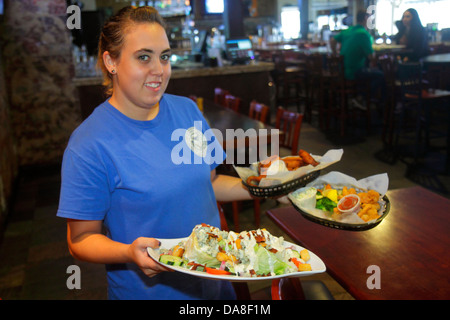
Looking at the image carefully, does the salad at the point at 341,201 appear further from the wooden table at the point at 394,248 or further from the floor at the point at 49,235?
the floor at the point at 49,235

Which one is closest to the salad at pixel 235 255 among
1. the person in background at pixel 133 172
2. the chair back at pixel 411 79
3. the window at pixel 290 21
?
the person in background at pixel 133 172

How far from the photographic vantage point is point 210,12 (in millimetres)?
6691

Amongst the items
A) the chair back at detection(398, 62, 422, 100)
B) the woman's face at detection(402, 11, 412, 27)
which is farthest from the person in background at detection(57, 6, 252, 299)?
the woman's face at detection(402, 11, 412, 27)

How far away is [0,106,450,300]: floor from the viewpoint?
8.89 feet

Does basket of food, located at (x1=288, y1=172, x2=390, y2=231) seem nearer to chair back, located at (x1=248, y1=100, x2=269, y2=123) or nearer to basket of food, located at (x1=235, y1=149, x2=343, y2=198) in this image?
basket of food, located at (x1=235, y1=149, x2=343, y2=198)

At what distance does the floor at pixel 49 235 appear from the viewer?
8.89 feet

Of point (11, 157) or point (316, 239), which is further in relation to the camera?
point (11, 157)

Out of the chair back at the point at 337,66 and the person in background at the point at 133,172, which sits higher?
the chair back at the point at 337,66

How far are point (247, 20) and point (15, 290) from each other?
15.1 m

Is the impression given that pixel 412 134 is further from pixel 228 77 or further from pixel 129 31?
pixel 129 31

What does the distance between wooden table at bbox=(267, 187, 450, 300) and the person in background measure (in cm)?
43

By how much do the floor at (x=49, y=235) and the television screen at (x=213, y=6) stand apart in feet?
9.60

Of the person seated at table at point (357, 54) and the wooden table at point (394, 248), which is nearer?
the wooden table at point (394, 248)

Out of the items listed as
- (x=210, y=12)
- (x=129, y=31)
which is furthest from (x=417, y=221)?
(x=210, y=12)
